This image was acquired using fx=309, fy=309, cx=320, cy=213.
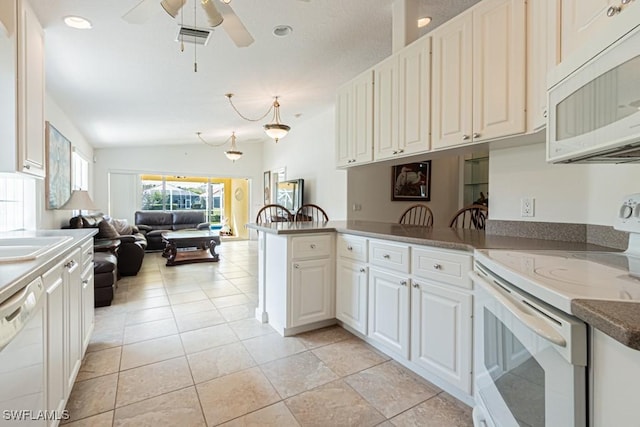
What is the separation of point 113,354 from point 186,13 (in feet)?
8.46

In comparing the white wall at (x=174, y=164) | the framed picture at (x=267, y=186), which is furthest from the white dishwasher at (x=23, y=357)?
the framed picture at (x=267, y=186)

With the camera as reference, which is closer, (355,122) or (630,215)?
(630,215)

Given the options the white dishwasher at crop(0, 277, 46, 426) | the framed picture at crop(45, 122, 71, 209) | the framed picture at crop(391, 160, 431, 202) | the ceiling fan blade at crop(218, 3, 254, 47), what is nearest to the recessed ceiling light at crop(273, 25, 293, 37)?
the ceiling fan blade at crop(218, 3, 254, 47)

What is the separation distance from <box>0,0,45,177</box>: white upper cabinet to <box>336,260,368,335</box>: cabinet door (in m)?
2.26

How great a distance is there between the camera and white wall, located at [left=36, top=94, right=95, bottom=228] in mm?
3246

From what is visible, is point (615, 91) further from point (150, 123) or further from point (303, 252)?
point (150, 123)

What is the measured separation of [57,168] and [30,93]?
2346 mm

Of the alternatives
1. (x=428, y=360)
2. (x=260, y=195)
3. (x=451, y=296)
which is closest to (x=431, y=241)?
(x=451, y=296)

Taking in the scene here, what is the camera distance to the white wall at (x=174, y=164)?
733 centimetres

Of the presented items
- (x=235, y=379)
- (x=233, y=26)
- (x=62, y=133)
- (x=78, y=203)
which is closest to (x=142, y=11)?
(x=233, y=26)

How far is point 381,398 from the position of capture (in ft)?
5.90

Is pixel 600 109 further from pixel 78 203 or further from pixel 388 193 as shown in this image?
pixel 78 203

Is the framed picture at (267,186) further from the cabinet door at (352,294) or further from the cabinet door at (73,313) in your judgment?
the cabinet door at (73,313)

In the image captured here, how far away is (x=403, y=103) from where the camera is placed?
243 cm
